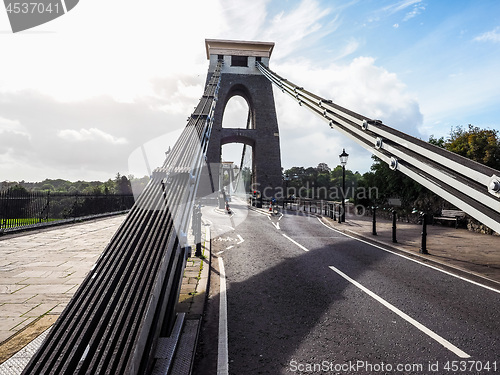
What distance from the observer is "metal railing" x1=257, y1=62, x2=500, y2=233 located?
409 cm

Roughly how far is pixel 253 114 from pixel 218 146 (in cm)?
724

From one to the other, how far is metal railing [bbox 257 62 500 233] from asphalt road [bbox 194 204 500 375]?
1499mm

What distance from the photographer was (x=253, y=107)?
37.5 m

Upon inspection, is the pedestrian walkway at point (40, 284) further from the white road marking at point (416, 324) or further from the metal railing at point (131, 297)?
the white road marking at point (416, 324)

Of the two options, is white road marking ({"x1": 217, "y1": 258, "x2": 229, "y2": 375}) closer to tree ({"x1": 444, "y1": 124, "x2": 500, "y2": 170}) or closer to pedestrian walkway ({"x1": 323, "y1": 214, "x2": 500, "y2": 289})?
pedestrian walkway ({"x1": 323, "y1": 214, "x2": 500, "y2": 289})

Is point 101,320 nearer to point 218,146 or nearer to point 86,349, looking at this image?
point 86,349

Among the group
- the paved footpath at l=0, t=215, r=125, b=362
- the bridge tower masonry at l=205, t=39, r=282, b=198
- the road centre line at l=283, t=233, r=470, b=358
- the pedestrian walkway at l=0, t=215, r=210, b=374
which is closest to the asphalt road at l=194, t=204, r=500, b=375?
the road centre line at l=283, t=233, r=470, b=358

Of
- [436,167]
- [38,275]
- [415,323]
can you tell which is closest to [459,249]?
[436,167]

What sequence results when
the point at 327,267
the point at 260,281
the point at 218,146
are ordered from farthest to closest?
the point at 218,146 < the point at 327,267 < the point at 260,281

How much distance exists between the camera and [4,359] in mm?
2754

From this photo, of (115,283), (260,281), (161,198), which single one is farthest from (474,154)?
(115,283)

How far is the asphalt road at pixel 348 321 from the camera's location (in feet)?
9.56

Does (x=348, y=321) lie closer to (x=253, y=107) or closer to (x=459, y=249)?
(x=459, y=249)

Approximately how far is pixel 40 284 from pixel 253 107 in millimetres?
35247
